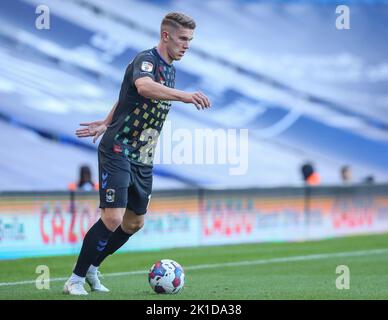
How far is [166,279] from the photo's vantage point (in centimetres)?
816

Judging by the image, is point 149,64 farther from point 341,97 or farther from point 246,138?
point 341,97

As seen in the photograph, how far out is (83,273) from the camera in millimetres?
7969

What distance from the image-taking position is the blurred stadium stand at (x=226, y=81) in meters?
21.9

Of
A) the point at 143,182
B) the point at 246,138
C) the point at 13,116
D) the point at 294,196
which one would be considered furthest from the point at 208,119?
the point at 143,182

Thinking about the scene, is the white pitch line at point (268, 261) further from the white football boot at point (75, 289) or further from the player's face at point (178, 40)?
the player's face at point (178, 40)

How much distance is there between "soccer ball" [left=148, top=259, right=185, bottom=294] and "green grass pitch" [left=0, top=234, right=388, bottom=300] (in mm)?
83

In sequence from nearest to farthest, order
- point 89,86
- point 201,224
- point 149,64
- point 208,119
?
point 149,64 → point 201,224 → point 89,86 → point 208,119

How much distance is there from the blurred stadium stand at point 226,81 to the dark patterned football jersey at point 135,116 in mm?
12634

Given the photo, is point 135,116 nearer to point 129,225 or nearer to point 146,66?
point 146,66

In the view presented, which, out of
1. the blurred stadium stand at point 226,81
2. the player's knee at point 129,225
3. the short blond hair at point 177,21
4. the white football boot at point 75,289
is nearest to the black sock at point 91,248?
the white football boot at point 75,289

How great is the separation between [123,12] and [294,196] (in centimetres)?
1009

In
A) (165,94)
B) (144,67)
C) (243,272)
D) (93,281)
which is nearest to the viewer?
(165,94)

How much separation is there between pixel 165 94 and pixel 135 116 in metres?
0.61

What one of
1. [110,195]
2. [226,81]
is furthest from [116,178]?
[226,81]
